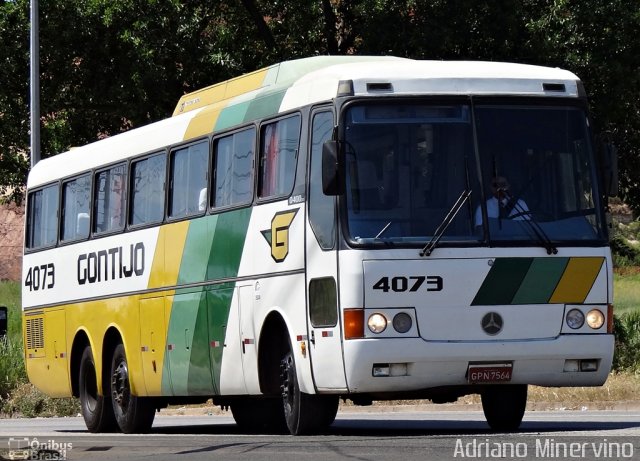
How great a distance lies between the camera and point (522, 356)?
14.1 metres

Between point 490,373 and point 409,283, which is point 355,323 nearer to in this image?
Result: point 409,283

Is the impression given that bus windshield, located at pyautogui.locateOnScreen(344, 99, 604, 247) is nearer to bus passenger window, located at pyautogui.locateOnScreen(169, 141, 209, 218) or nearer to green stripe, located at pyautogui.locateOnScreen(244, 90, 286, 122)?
green stripe, located at pyautogui.locateOnScreen(244, 90, 286, 122)

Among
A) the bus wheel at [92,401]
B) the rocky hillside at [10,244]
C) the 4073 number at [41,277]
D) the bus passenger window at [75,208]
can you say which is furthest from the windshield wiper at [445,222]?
the rocky hillside at [10,244]

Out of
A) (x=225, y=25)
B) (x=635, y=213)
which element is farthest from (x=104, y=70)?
(x=635, y=213)

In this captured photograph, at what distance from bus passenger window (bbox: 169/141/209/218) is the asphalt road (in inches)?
100

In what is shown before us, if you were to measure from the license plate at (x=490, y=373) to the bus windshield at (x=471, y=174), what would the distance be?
1.07 m

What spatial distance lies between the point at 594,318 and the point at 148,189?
6383 mm

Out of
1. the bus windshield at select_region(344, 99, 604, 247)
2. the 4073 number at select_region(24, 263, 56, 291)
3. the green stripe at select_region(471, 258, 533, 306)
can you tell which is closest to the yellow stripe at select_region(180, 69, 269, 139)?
the bus windshield at select_region(344, 99, 604, 247)

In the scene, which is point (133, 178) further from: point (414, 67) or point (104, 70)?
point (104, 70)

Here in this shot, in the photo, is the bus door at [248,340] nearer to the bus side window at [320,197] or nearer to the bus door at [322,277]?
the bus door at [322,277]

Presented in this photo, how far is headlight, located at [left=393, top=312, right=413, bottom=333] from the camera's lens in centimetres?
1388

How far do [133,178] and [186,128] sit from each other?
161 cm

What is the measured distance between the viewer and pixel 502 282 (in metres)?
14.1

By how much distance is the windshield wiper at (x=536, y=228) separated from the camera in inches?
561
